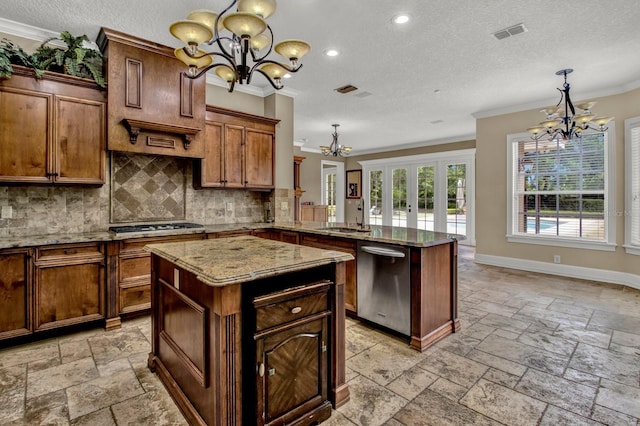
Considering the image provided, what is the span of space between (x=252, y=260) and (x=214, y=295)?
32 cm

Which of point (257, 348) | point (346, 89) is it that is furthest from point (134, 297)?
point (346, 89)

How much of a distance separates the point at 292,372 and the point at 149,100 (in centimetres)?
308

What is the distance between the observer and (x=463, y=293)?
4.22 m

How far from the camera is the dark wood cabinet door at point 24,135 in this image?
2737mm

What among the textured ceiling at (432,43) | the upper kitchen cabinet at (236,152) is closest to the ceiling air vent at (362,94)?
the textured ceiling at (432,43)

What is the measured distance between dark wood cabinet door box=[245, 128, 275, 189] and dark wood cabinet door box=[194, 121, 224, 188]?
370 mm

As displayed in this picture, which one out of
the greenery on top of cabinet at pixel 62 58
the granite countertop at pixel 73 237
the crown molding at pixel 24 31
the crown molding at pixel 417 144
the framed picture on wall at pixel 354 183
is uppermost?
the crown molding at pixel 417 144

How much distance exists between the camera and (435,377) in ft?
7.32

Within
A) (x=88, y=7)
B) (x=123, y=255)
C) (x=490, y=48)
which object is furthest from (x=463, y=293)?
(x=88, y=7)

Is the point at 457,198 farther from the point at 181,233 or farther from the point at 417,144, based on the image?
the point at 181,233

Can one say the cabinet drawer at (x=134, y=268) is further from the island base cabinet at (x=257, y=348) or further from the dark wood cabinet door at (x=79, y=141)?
the island base cabinet at (x=257, y=348)

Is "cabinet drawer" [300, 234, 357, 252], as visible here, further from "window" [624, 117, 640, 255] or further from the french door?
the french door

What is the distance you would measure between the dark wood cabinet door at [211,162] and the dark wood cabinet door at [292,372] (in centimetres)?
Answer: 284

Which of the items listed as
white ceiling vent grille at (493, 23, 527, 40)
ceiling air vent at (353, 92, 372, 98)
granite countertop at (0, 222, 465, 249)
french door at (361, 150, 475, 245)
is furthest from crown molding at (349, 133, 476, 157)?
granite countertop at (0, 222, 465, 249)
